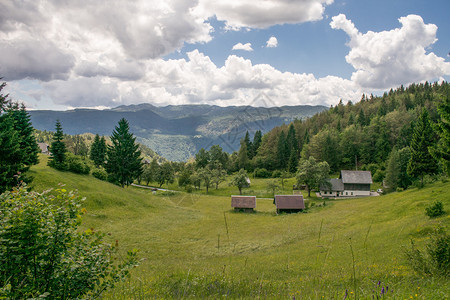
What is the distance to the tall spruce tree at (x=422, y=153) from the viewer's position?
5094 centimetres

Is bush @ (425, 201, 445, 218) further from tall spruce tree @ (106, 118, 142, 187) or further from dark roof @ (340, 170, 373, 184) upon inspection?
tall spruce tree @ (106, 118, 142, 187)

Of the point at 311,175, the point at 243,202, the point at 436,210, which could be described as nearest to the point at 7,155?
the point at 436,210

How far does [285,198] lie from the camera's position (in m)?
55.5

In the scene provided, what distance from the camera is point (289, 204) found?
2115 inches

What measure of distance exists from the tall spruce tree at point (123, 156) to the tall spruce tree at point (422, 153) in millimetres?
62910

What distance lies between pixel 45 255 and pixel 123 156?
57.3 metres

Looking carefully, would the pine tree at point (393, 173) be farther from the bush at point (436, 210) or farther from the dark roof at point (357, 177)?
the bush at point (436, 210)

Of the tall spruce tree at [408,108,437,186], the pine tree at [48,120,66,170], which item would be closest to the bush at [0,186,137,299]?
the pine tree at [48,120,66,170]

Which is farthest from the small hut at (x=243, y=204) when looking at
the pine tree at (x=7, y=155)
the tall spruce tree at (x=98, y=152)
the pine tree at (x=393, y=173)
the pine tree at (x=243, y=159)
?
the pine tree at (x=243, y=159)

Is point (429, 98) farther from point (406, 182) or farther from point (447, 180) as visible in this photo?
point (447, 180)

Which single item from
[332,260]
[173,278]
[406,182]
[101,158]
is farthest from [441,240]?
[101,158]

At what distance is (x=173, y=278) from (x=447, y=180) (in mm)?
56633

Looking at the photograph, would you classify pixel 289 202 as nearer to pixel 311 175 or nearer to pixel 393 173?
pixel 311 175

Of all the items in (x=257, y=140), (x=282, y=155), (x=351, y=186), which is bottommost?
(x=351, y=186)
